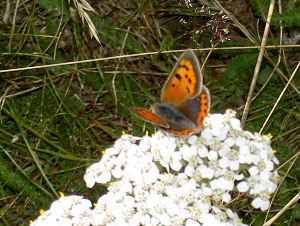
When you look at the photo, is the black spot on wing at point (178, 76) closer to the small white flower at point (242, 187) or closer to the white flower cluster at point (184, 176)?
the white flower cluster at point (184, 176)

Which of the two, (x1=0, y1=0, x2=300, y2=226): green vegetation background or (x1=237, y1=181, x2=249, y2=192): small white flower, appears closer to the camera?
(x1=237, y1=181, x2=249, y2=192): small white flower

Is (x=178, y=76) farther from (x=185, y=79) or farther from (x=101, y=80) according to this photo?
(x=101, y=80)

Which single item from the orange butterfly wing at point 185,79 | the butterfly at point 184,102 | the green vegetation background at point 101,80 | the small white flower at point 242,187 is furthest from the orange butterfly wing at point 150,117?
the green vegetation background at point 101,80

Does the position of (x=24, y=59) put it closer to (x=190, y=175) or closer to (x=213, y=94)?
(x=213, y=94)

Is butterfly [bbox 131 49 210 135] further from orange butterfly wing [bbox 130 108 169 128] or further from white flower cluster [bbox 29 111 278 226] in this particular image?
white flower cluster [bbox 29 111 278 226]

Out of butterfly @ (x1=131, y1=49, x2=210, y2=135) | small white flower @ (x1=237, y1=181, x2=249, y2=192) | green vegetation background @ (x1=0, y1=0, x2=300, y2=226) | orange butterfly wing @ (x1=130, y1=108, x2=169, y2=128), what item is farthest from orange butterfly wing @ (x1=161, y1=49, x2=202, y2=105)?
green vegetation background @ (x1=0, y1=0, x2=300, y2=226)
